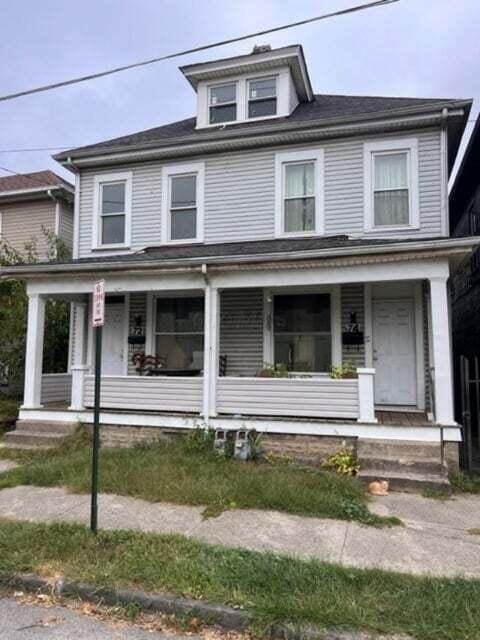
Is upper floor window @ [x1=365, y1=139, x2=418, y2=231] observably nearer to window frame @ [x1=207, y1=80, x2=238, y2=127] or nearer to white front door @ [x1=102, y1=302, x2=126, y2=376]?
window frame @ [x1=207, y1=80, x2=238, y2=127]

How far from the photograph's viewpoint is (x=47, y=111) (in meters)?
15.4

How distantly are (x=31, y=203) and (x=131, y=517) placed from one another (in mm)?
12004

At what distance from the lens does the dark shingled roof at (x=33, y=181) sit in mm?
14587

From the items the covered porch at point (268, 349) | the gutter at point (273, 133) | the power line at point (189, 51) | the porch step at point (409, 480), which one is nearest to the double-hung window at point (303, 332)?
the covered porch at point (268, 349)

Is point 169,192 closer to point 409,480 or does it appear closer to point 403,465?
point 403,465

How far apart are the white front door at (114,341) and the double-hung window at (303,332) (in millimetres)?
3483

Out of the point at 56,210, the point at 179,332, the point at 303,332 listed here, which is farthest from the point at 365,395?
the point at 56,210

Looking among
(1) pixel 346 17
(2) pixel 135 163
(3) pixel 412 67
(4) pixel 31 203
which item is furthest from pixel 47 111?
(1) pixel 346 17

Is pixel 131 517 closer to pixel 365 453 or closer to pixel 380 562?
pixel 380 562

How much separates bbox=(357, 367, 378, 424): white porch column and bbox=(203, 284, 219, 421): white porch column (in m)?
2.38

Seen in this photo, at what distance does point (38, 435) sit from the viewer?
28.1 feet

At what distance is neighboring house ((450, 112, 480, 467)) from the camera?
34.5 feet

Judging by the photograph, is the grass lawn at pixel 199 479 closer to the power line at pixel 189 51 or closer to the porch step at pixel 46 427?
the porch step at pixel 46 427

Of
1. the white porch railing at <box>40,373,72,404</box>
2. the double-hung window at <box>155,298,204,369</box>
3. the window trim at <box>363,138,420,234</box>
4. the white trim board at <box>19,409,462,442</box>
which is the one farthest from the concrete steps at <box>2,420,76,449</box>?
the window trim at <box>363,138,420,234</box>
